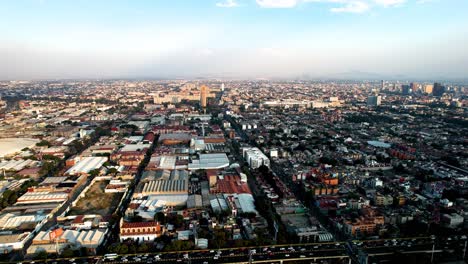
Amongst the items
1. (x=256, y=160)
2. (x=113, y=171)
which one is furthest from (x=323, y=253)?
(x=113, y=171)

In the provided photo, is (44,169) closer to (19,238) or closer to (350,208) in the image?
(19,238)

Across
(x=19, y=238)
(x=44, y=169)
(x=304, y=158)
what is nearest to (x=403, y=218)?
(x=304, y=158)

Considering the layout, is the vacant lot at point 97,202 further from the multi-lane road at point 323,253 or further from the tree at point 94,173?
the multi-lane road at point 323,253

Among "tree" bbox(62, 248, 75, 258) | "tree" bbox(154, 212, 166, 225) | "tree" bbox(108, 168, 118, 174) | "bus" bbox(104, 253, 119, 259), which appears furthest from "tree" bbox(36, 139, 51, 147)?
"bus" bbox(104, 253, 119, 259)

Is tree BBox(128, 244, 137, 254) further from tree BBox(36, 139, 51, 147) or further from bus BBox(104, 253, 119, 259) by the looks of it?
tree BBox(36, 139, 51, 147)

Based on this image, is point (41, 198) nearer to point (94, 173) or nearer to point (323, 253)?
point (94, 173)

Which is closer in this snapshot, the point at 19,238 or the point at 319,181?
the point at 19,238

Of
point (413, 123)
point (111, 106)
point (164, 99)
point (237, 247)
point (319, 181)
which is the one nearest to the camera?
point (237, 247)

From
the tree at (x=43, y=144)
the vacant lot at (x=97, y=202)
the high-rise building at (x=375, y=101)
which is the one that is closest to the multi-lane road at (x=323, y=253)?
the vacant lot at (x=97, y=202)
